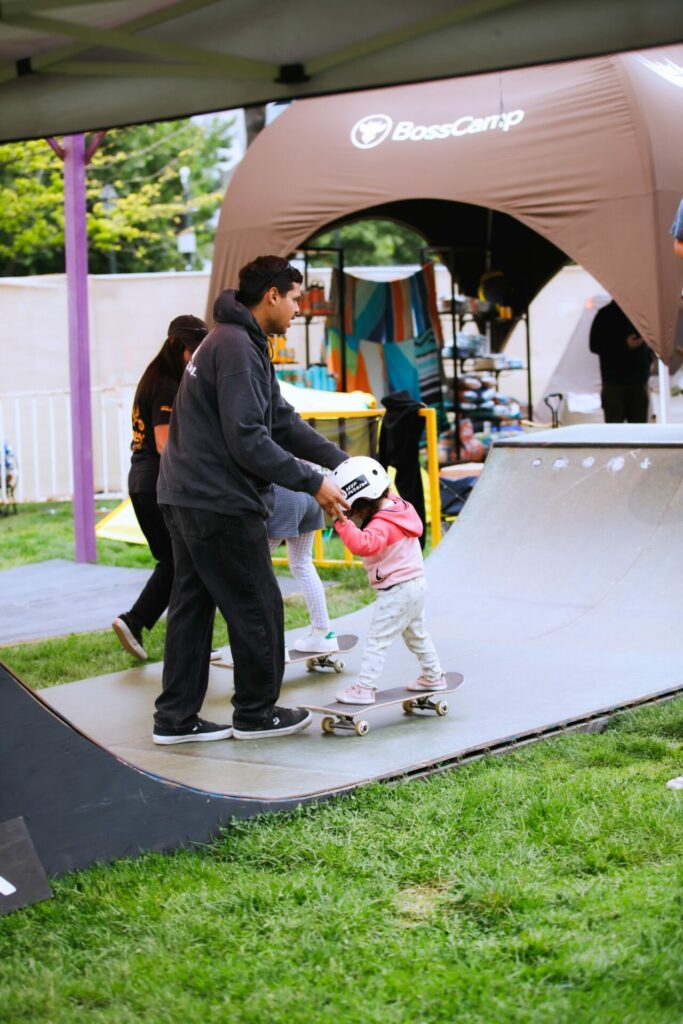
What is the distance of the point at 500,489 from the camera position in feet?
29.3

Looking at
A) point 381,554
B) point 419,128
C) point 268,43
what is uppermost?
point 419,128

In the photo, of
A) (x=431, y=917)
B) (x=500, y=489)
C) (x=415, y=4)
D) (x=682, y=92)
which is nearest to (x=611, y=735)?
(x=431, y=917)

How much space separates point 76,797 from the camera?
394cm

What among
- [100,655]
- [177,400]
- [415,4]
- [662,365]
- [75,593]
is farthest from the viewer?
[662,365]

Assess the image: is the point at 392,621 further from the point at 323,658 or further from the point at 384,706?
the point at 323,658

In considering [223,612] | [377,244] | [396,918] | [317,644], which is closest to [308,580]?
[317,644]

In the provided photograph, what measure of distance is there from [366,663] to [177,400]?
1416 millimetres

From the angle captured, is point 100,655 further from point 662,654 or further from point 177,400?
point 662,654

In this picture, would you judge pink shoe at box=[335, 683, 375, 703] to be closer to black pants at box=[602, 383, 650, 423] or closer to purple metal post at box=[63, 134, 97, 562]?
purple metal post at box=[63, 134, 97, 562]

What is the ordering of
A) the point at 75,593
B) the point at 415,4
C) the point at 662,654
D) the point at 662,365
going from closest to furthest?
the point at 415,4 < the point at 662,654 < the point at 75,593 < the point at 662,365

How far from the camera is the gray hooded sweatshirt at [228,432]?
5.01m

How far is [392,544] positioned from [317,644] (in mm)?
1331

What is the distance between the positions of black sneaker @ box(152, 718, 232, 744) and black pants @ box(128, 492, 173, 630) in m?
Answer: 1.92

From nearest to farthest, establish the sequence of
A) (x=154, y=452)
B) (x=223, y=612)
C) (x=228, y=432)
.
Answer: (x=228, y=432) < (x=223, y=612) < (x=154, y=452)
